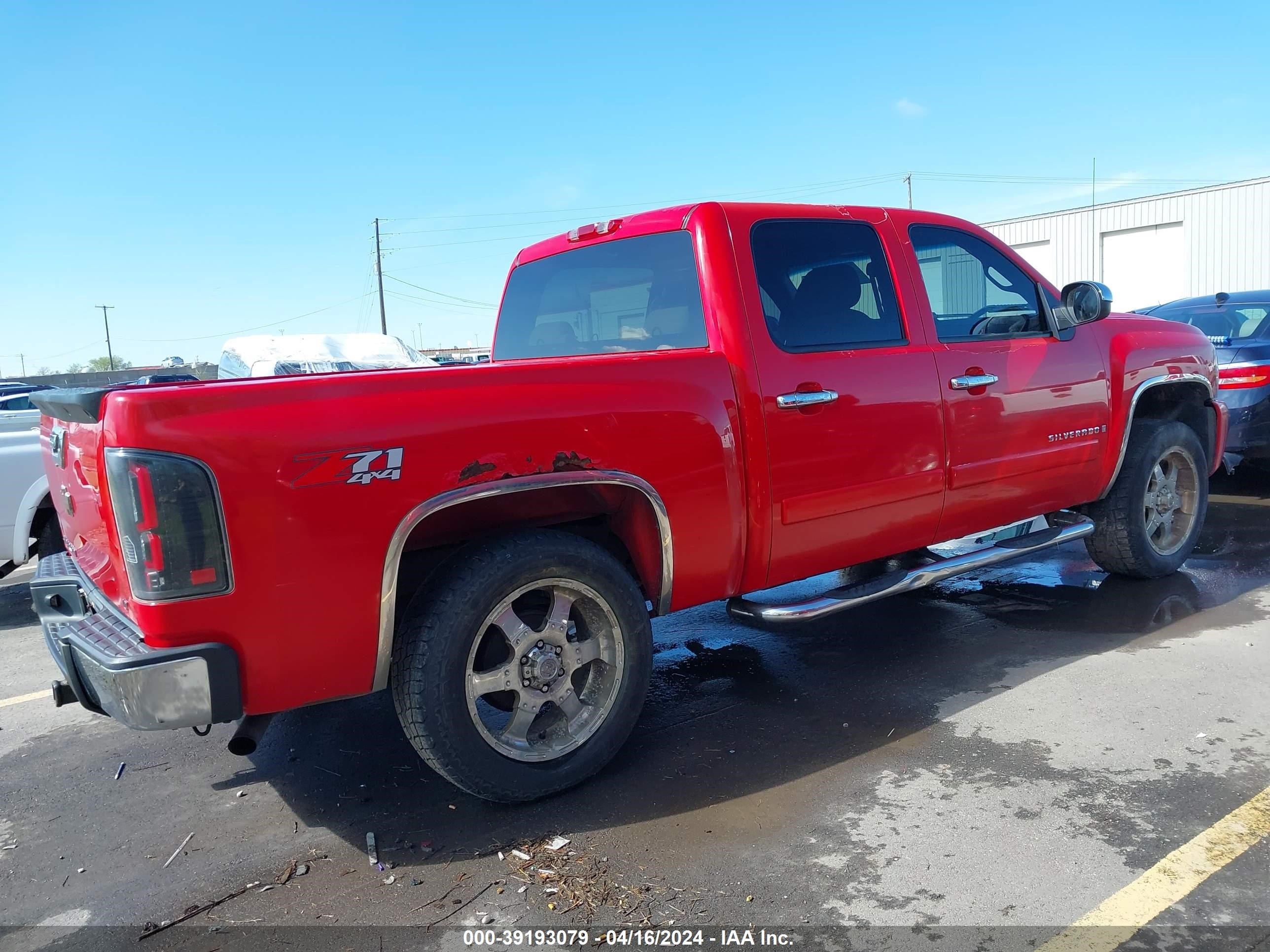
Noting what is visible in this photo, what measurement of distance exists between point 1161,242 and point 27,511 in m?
31.4

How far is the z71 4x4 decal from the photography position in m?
2.54

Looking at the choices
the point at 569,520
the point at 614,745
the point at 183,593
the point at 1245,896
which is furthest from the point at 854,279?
the point at 183,593

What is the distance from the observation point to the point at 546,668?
313 cm

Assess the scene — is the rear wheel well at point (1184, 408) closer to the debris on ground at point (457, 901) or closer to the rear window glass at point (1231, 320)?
the rear window glass at point (1231, 320)

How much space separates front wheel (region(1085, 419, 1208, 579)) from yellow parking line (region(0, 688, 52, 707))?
557 cm

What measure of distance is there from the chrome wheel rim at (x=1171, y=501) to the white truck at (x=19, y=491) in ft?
21.6

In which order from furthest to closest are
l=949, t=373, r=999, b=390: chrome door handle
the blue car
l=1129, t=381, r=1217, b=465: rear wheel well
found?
the blue car → l=1129, t=381, r=1217, b=465: rear wheel well → l=949, t=373, r=999, b=390: chrome door handle

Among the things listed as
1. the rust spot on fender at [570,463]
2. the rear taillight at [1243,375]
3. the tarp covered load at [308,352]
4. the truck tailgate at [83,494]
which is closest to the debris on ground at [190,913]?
the truck tailgate at [83,494]

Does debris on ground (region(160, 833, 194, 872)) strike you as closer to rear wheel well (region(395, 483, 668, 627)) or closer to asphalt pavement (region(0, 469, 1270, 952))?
asphalt pavement (region(0, 469, 1270, 952))

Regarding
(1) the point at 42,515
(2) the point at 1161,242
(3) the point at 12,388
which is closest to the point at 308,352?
(3) the point at 12,388

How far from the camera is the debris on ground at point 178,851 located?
2928 millimetres

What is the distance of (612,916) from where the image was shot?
99.1 inches

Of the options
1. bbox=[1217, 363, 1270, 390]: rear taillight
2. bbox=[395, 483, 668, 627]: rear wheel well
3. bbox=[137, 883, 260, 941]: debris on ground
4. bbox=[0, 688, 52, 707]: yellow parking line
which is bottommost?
bbox=[137, 883, 260, 941]: debris on ground

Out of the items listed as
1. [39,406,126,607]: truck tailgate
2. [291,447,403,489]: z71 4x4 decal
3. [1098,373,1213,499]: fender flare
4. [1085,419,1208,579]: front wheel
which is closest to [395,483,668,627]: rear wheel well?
[291,447,403,489]: z71 4x4 decal
